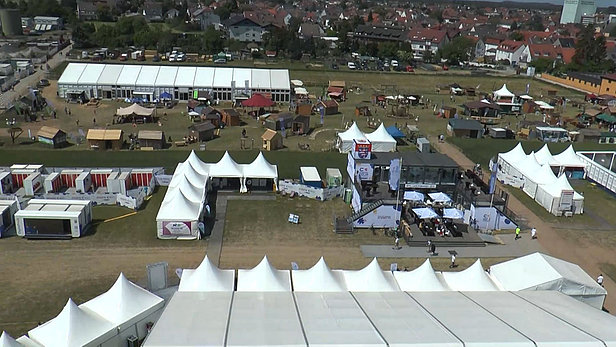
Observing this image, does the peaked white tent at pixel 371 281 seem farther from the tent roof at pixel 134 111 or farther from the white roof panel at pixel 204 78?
the white roof panel at pixel 204 78

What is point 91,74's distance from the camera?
49.2 metres

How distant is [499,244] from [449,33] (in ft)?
311

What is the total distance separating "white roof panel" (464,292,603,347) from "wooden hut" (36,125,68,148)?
30.1m

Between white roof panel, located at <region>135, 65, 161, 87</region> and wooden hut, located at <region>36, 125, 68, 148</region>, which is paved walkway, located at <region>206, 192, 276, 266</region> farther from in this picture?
white roof panel, located at <region>135, 65, 161, 87</region>

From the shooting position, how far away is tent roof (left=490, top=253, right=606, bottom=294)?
17.4m

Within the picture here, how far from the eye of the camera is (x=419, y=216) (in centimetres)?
2402

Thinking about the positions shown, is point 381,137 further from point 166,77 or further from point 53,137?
point 166,77

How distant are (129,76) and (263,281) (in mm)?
39011

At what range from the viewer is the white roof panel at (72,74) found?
47812 mm

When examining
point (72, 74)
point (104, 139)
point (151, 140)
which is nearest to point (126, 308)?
point (151, 140)

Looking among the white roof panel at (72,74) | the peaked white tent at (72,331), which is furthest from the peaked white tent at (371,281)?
the white roof panel at (72,74)

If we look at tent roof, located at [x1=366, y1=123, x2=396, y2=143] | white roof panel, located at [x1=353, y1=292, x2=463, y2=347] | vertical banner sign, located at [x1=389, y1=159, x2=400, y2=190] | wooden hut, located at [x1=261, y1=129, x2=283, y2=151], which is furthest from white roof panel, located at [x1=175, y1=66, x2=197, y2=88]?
white roof panel, located at [x1=353, y1=292, x2=463, y2=347]

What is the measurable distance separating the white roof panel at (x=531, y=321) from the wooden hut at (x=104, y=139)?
87.9 ft

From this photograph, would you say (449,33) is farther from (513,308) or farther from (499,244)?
(513,308)
